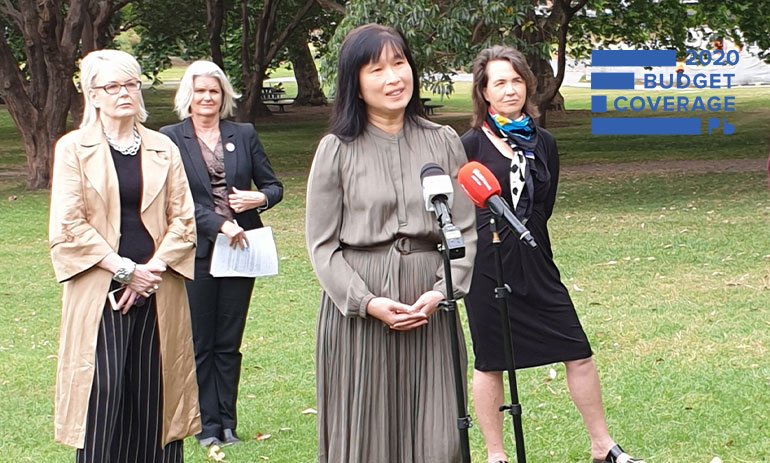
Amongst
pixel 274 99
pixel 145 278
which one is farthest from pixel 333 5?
pixel 274 99

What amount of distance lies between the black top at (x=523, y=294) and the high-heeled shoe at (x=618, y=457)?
507mm

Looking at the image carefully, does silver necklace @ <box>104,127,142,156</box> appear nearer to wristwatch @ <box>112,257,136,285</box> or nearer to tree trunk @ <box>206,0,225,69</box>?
wristwatch @ <box>112,257,136,285</box>

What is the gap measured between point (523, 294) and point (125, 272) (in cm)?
186

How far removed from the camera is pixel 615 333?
905 cm

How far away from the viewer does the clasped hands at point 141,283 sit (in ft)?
17.4

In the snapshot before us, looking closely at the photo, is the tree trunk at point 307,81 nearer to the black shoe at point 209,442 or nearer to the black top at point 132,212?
the black shoe at point 209,442

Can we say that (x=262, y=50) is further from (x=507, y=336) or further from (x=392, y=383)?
(x=507, y=336)

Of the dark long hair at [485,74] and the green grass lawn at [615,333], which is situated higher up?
the dark long hair at [485,74]

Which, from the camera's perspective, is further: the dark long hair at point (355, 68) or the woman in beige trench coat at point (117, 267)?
the woman in beige trench coat at point (117, 267)

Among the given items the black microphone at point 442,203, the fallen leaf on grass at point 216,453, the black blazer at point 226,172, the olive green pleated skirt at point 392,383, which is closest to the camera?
the black microphone at point 442,203

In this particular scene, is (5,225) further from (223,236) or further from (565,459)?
(565,459)

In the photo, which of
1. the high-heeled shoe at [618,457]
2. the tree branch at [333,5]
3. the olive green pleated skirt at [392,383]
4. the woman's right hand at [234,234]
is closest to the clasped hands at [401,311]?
the olive green pleated skirt at [392,383]

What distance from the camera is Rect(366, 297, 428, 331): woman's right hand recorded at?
4391mm

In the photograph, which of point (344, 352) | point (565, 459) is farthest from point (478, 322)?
point (344, 352)
